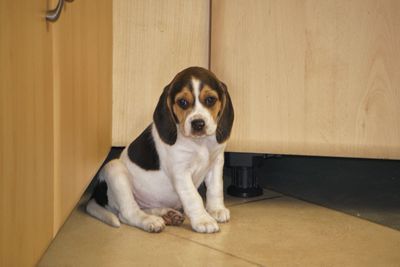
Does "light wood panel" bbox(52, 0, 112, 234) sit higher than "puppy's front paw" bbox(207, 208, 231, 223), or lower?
higher

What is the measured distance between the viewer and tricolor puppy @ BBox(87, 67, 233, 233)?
91.1 inches

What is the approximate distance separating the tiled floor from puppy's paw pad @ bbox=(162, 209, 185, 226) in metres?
0.03

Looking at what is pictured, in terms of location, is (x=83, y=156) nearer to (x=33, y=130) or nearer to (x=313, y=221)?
(x=33, y=130)

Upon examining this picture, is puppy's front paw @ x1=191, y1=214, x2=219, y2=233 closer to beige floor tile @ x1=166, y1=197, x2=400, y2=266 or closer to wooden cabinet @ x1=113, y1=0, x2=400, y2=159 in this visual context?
beige floor tile @ x1=166, y1=197, x2=400, y2=266

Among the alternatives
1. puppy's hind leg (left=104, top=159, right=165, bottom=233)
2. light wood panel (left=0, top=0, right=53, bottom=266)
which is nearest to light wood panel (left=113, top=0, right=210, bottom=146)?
puppy's hind leg (left=104, top=159, right=165, bottom=233)

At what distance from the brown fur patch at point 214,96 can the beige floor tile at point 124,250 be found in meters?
0.47

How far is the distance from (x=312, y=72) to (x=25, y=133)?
140 centimetres

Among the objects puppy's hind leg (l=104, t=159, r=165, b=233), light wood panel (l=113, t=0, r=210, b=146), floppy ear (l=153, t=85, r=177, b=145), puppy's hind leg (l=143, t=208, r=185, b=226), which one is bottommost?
puppy's hind leg (l=143, t=208, r=185, b=226)

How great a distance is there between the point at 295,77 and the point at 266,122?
211 mm

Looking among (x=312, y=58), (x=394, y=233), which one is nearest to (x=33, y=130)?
(x=312, y=58)

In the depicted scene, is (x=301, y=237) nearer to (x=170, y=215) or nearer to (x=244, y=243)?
(x=244, y=243)

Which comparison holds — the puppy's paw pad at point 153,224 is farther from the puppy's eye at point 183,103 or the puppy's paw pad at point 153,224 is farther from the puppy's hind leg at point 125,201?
the puppy's eye at point 183,103

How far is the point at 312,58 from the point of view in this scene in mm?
2449

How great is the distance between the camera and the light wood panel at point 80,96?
5.59 ft
